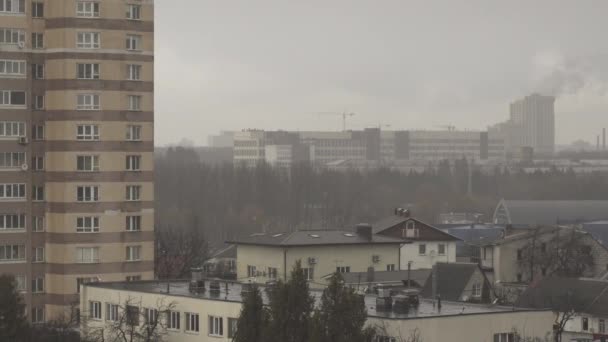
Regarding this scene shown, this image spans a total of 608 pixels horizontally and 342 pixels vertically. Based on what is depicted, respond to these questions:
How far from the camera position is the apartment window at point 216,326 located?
42188 mm

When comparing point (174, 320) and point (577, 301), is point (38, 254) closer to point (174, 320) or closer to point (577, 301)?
point (174, 320)

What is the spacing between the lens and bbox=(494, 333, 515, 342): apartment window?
3903cm

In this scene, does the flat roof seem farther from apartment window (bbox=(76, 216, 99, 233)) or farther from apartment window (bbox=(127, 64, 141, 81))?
apartment window (bbox=(127, 64, 141, 81))

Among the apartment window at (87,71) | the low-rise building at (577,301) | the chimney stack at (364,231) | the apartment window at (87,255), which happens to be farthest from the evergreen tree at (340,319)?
the chimney stack at (364,231)

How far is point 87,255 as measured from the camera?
206 feet

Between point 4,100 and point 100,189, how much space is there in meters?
5.49

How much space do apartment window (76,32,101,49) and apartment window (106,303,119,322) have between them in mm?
17881

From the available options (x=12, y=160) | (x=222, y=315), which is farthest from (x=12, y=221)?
(x=222, y=315)

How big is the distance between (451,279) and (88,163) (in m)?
16.7

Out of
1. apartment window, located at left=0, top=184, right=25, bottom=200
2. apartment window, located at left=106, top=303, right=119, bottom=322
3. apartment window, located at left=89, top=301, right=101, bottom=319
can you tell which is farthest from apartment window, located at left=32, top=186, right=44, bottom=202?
apartment window, located at left=106, top=303, right=119, bottom=322

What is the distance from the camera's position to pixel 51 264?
2479 inches

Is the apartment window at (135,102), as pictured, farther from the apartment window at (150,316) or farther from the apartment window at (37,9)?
the apartment window at (150,316)

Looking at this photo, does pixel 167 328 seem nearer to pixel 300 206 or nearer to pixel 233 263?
pixel 233 263

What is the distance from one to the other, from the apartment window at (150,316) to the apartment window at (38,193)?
64.4 ft
